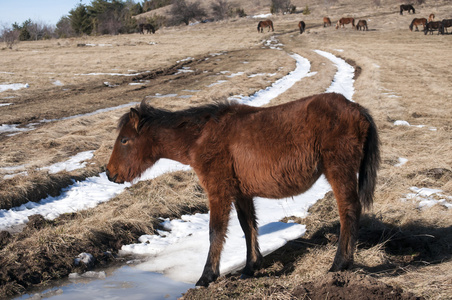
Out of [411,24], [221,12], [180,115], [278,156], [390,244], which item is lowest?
[390,244]

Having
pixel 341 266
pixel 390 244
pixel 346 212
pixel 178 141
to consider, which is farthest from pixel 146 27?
pixel 341 266

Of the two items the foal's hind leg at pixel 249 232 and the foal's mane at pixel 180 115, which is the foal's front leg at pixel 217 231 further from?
the foal's mane at pixel 180 115

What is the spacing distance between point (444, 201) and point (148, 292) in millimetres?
4555

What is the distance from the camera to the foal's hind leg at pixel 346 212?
435cm

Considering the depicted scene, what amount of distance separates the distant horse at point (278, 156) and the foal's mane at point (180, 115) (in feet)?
0.05

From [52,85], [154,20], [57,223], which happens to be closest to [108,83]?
[52,85]

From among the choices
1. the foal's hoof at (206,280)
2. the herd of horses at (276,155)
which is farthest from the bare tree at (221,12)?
the foal's hoof at (206,280)

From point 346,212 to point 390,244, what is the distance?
1359mm

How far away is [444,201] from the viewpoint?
20.6 ft

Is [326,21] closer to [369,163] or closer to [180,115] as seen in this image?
[180,115]

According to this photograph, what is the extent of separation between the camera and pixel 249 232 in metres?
4.95

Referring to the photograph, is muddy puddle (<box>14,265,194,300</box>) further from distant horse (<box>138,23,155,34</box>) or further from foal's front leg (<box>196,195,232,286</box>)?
distant horse (<box>138,23,155,34</box>)

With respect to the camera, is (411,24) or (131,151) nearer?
(131,151)

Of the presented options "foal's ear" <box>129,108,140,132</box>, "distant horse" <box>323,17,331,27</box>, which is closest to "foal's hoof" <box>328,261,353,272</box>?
"foal's ear" <box>129,108,140,132</box>
